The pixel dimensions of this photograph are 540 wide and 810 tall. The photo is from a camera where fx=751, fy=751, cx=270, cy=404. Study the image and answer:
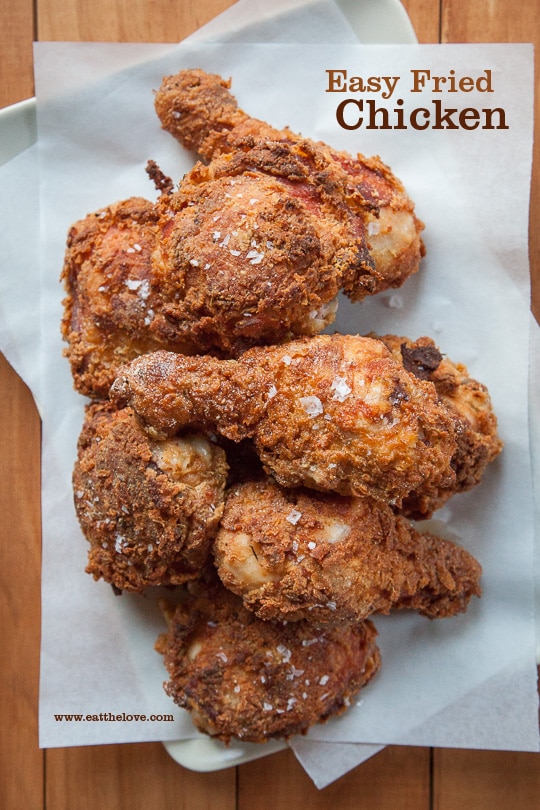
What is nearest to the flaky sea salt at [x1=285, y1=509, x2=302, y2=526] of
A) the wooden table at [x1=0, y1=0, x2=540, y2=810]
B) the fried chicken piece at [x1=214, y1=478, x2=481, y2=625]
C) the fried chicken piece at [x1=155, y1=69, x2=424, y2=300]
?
the fried chicken piece at [x1=214, y1=478, x2=481, y2=625]

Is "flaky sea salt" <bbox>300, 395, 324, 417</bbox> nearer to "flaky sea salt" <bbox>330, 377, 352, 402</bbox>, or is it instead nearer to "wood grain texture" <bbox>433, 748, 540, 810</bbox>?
"flaky sea salt" <bbox>330, 377, 352, 402</bbox>

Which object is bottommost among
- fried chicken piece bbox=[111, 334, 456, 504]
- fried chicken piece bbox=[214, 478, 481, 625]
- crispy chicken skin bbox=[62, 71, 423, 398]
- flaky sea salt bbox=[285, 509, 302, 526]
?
fried chicken piece bbox=[214, 478, 481, 625]

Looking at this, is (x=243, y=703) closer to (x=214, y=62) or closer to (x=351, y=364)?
(x=351, y=364)

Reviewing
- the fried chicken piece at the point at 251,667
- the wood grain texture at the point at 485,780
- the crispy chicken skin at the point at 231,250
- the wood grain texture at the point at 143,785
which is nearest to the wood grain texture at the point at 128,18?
the crispy chicken skin at the point at 231,250

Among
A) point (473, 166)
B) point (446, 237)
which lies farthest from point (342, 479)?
point (473, 166)

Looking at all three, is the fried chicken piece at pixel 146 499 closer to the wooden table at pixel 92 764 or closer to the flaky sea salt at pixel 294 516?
the flaky sea salt at pixel 294 516

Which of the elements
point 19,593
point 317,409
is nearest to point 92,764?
point 19,593

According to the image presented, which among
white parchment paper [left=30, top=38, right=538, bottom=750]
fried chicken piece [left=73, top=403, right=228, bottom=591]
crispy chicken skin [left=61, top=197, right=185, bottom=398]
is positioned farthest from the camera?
white parchment paper [left=30, top=38, right=538, bottom=750]
